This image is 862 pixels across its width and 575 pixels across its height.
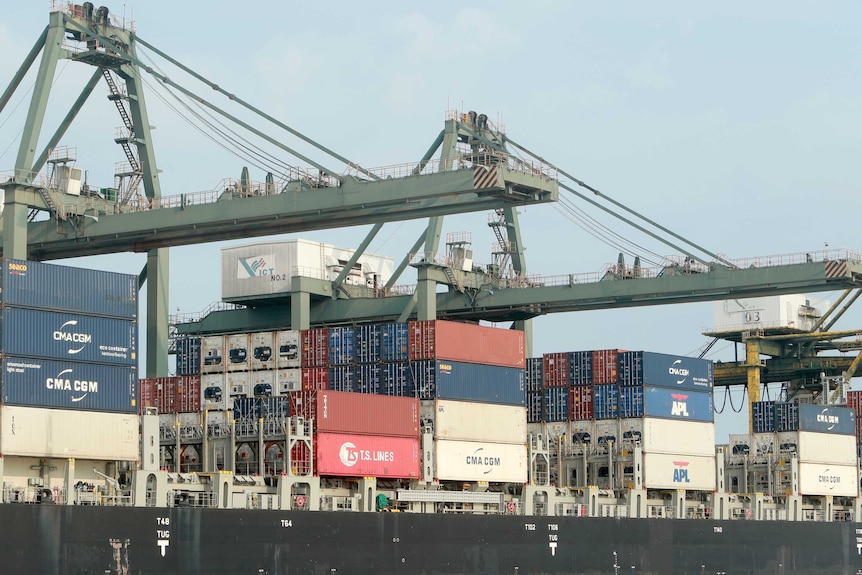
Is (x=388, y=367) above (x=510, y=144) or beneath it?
beneath

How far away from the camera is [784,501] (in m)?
71.9

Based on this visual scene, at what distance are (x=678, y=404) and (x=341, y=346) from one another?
1609cm

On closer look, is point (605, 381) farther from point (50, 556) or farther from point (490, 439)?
point (50, 556)

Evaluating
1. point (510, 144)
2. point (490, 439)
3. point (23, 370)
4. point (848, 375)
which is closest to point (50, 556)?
point (23, 370)

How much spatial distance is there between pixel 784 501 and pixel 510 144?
73.2 feet

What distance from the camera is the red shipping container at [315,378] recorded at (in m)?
57.5

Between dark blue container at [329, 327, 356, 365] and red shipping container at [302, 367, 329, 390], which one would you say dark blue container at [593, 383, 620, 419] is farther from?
red shipping container at [302, 367, 329, 390]

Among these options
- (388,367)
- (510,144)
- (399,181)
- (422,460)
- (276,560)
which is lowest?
(276,560)

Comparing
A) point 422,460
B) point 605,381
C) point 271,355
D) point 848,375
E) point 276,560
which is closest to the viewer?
point 276,560

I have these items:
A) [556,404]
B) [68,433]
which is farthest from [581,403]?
[68,433]

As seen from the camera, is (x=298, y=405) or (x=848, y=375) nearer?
(x=298, y=405)

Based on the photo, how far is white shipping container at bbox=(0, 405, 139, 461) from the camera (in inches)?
1623

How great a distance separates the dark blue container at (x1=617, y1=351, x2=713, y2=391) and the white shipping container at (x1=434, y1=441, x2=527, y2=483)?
23.8 feet

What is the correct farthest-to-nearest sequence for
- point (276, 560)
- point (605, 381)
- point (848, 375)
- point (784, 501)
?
point (848, 375), point (784, 501), point (605, 381), point (276, 560)
